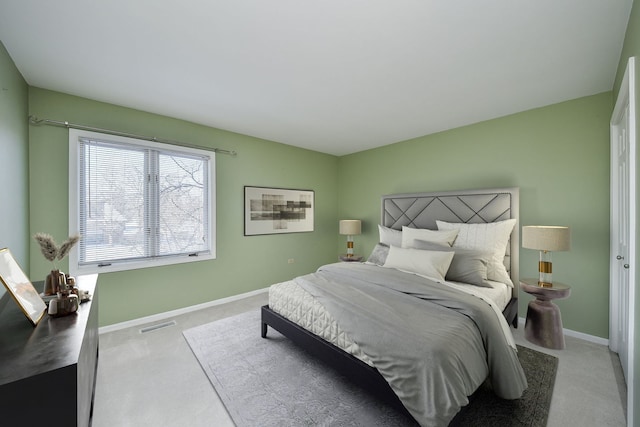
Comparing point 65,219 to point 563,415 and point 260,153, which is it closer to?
point 260,153

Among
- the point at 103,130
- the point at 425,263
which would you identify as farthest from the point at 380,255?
the point at 103,130

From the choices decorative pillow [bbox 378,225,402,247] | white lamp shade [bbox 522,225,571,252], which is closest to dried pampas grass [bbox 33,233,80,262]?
decorative pillow [bbox 378,225,402,247]

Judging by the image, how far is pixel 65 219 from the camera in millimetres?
2691

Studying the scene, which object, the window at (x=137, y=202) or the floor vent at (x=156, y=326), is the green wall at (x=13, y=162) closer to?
the window at (x=137, y=202)

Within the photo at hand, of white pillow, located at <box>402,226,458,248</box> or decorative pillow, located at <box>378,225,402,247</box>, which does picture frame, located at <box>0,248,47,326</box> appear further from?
decorative pillow, located at <box>378,225,402,247</box>

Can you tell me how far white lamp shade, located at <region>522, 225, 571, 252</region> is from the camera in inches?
95.7

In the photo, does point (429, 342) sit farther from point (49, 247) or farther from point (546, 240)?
point (49, 247)

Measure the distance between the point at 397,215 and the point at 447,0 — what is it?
119 inches

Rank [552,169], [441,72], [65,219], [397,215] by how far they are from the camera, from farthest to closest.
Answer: [397,215] → [552,169] → [65,219] → [441,72]

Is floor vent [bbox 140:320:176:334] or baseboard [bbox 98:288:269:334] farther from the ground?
baseboard [bbox 98:288:269:334]

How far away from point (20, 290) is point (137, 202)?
6.69 feet

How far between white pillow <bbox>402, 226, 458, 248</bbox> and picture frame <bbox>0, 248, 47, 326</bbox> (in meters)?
3.26

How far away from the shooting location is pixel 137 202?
313 cm

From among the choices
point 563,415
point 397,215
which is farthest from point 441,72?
point 563,415
